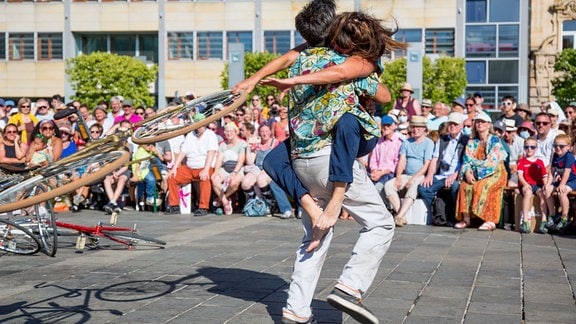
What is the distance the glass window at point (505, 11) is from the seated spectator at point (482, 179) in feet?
135

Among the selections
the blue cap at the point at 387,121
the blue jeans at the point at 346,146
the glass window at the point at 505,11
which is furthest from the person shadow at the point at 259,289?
the glass window at the point at 505,11

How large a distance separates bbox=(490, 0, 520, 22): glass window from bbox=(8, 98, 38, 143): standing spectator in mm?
38355

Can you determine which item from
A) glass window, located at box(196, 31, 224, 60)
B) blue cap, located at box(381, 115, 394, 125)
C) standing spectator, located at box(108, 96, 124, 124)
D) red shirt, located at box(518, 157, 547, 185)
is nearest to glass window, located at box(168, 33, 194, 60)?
glass window, located at box(196, 31, 224, 60)

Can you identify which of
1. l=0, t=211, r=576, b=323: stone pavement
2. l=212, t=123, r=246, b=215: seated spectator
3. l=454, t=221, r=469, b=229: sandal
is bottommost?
l=454, t=221, r=469, b=229: sandal

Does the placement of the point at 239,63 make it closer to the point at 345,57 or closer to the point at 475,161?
the point at 475,161

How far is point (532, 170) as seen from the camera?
1352 centimetres

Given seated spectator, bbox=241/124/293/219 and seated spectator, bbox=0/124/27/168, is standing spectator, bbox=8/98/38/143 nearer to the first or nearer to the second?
seated spectator, bbox=0/124/27/168

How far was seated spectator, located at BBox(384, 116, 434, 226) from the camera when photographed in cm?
1445

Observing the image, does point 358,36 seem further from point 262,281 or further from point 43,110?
point 43,110

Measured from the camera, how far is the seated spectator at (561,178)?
42.4ft

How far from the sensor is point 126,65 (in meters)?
51.5

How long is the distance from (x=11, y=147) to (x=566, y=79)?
35.8 metres

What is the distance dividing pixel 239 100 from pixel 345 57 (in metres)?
0.76

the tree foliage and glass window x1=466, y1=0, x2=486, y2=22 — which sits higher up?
glass window x1=466, y1=0, x2=486, y2=22
